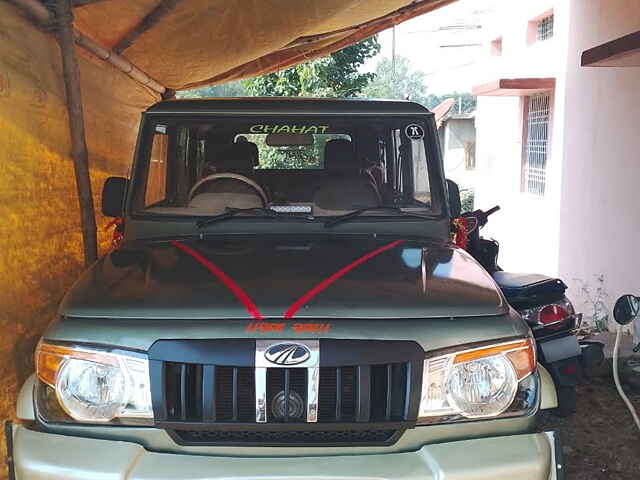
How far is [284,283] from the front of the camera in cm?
246

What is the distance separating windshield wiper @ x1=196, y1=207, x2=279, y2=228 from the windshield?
0.9 inches

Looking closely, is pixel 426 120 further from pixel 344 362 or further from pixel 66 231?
pixel 66 231

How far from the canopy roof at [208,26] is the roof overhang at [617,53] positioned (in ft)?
5.66

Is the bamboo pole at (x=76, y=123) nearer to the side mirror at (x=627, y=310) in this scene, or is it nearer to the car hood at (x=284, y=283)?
the car hood at (x=284, y=283)

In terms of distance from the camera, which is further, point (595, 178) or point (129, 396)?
point (595, 178)

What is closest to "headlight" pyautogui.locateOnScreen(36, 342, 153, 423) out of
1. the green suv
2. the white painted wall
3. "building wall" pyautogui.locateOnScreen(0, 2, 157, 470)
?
the green suv

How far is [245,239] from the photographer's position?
3.13 meters

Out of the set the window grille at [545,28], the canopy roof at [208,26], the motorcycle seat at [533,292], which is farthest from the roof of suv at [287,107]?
the window grille at [545,28]

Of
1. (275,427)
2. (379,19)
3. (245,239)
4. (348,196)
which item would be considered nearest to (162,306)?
(275,427)

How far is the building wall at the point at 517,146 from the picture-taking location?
959cm

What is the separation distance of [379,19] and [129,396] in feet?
20.1

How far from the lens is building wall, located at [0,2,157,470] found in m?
3.47

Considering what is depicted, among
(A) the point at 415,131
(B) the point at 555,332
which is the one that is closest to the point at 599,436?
(B) the point at 555,332

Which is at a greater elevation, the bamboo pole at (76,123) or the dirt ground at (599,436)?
the bamboo pole at (76,123)
